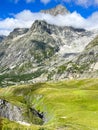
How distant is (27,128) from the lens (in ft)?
165

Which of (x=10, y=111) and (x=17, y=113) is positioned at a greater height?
(x=10, y=111)

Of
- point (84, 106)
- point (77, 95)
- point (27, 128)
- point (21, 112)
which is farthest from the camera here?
point (77, 95)

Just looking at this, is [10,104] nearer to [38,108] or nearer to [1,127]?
[38,108]

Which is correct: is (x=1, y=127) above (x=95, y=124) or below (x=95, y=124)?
above

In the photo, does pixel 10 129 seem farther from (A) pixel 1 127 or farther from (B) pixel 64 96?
(B) pixel 64 96

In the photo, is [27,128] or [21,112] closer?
[27,128]

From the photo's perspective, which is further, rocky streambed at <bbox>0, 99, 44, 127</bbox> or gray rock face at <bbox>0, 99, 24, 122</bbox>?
gray rock face at <bbox>0, 99, 24, 122</bbox>

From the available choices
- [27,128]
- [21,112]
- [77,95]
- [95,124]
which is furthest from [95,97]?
[27,128]

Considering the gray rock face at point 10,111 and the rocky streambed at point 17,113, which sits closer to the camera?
the rocky streambed at point 17,113

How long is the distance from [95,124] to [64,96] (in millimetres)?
79026

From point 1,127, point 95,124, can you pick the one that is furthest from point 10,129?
point 95,124

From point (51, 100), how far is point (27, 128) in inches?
4186

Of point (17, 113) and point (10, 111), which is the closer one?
point (17, 113)

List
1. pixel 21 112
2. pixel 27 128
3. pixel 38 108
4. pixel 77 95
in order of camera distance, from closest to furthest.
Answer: pixel 27 128 → pixel 21 112 → pixel 77 95 → pixel 38 108
